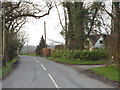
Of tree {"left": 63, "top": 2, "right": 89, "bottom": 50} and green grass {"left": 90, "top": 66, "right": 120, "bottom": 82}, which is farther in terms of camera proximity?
tree {"left": 63, "top": 2, "right": 89, "bottom": 50}

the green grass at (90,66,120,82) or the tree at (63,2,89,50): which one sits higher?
the tree at (63,2,89,50)

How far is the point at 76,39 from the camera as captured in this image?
30172 millimetres

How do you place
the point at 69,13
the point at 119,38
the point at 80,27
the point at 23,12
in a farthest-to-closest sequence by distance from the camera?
the point at 69,13 → the point at 80,27 → the point at 23,12 → the point at 119,38

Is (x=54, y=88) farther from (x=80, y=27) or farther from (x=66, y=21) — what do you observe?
(x=66, y=21)

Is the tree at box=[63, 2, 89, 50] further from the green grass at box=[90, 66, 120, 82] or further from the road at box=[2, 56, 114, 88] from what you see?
the green grass at box=[90, 66, 120, 82]

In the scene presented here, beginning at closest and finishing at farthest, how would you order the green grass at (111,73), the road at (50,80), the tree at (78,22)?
the road at (50,80)
the green grass at (111,73)
the tree at (78,22)

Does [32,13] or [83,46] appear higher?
[32,13]

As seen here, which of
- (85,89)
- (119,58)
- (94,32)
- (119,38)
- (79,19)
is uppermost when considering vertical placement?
(79,19)

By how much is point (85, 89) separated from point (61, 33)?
26.0m

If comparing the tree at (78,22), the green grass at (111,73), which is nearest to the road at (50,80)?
the green grass at (111,73)

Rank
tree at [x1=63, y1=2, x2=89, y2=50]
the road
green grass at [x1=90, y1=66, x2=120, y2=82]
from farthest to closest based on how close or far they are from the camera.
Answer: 1. tree at [x1=63, y1=2, x2=89, y2=50]
2. green grass at [x1=90, y1=66, x2=120, y2=82]
3. the road

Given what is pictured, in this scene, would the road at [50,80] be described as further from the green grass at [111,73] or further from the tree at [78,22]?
the tree at [78,22]

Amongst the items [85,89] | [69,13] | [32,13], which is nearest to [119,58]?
[85,89]

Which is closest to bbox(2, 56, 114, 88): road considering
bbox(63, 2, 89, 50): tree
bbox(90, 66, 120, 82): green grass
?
bbox(90, 66, 120, 82): green grass
